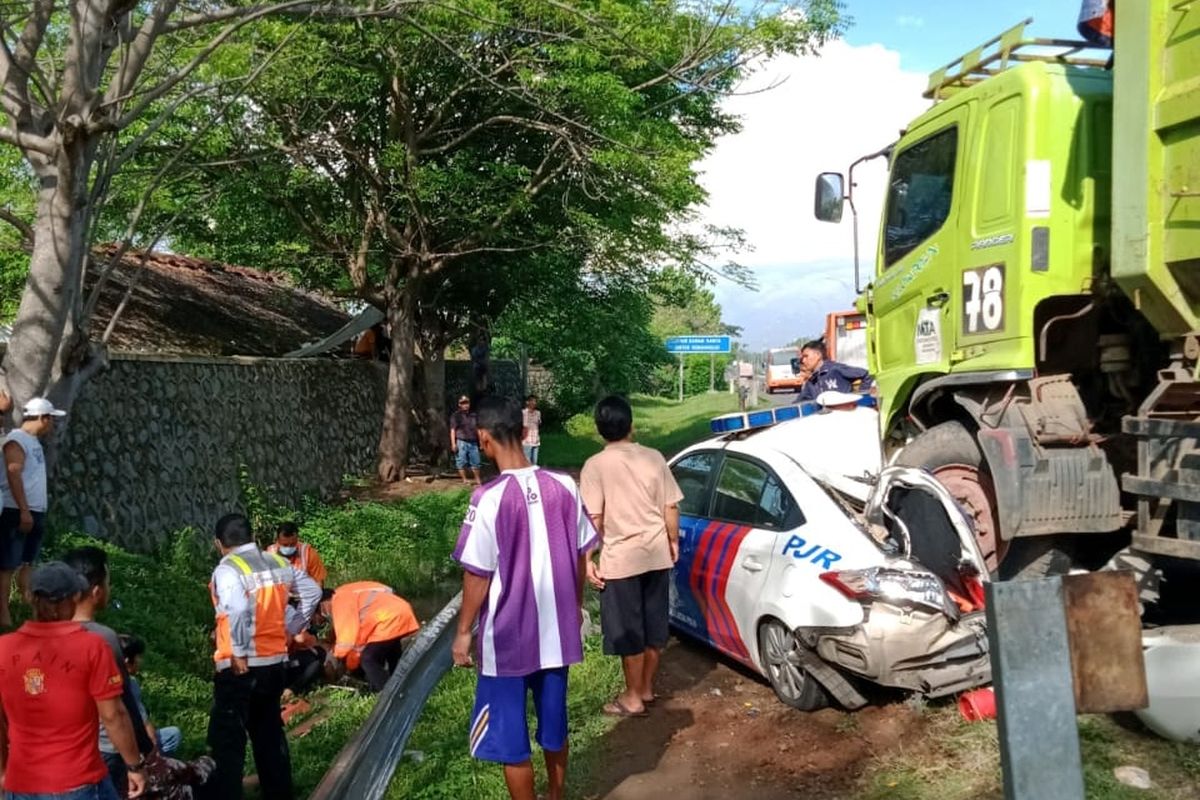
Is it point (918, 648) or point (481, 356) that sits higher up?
point (481, 356)

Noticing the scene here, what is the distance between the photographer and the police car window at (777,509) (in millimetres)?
5559

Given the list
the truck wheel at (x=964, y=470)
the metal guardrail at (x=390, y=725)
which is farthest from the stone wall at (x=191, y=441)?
the truck wheel at (x=964, y=470)

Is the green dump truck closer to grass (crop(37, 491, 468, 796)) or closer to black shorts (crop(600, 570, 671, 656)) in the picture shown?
black shorts (crop(600, 570, 671, 656))

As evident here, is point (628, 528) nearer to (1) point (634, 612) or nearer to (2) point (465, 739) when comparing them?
(1) point (634, 612)

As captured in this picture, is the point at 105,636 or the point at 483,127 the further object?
the point at 483,127

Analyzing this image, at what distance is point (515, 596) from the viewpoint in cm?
378

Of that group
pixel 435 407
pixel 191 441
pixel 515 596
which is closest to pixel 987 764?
pixel 515 596

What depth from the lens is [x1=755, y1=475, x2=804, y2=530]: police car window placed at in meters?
5.56

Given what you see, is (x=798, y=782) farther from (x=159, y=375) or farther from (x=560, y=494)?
(x=159, y=375)

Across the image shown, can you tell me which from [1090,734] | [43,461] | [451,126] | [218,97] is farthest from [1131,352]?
[451,126]

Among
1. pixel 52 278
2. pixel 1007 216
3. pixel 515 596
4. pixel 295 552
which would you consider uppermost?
pixel 1007 216

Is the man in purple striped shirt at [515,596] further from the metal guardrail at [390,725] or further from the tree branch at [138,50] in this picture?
the tree branch at [138,50]

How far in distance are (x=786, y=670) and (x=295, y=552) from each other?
3665 mm

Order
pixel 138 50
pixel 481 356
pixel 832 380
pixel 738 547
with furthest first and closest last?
pixel 481 356, pixel 832 380, pixel 138 50, pixel 738 547
